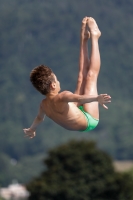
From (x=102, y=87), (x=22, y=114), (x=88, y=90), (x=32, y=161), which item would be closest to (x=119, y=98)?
(x=102, y=87)

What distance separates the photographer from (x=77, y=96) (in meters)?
13.7

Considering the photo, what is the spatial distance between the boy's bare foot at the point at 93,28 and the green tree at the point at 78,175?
4845cm

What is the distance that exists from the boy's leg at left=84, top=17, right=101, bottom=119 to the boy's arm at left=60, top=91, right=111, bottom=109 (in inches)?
42.8

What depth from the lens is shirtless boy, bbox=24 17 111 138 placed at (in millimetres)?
13875

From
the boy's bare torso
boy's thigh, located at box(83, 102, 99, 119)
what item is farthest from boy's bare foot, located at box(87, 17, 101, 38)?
the boy's bare torso

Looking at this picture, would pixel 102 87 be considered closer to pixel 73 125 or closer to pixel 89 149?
pixel 89 149

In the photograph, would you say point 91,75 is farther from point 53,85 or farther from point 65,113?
point 53,85

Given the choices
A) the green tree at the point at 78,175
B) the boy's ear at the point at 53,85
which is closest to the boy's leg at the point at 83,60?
the boy's ear at the point at 53,85

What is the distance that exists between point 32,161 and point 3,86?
102 feet

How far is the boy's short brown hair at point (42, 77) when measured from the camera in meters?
13.9

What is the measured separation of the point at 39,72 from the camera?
45.5 feet

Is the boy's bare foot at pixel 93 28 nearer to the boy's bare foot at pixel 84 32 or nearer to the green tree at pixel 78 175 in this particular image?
the boy's bare foot at pixel 84 32

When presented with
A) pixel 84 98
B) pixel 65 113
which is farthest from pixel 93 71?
pixel 84 98

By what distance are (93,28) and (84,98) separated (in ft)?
6.86
